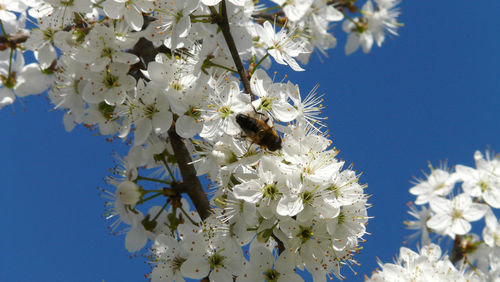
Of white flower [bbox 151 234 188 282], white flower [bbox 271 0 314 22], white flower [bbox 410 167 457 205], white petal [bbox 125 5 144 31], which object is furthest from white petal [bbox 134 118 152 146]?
white flower [bbox 410 167 457 205]

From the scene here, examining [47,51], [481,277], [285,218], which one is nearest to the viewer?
[285,218]

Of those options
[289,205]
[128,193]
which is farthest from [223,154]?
[128,193]

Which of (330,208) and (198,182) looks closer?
(330,208)

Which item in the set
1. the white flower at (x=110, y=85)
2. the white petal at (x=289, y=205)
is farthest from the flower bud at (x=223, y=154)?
the white flower at (x=110, y=85)

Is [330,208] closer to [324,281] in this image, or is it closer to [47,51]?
[324,281]

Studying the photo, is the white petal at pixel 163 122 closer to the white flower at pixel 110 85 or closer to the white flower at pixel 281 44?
the white flower at pixel 110 85

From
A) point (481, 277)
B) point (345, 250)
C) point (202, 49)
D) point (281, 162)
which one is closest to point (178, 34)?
point (202, 49)

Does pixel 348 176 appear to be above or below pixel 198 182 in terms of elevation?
above

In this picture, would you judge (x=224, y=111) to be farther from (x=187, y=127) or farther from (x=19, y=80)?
(x=19, y=80)
